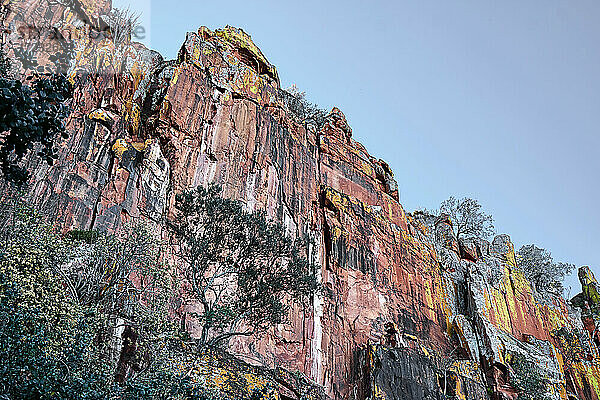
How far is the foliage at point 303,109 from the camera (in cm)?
4717

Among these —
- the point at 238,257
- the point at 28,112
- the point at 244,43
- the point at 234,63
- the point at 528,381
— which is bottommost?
the point at 28,112

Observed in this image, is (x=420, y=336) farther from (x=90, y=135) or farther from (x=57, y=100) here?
(x=57, y=100)

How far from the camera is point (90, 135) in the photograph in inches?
1003

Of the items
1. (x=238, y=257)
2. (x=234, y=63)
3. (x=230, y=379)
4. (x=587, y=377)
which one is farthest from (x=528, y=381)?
(x=234, y=63)

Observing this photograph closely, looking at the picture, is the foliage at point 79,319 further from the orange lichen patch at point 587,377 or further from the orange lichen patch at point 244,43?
the orange lichen patch at point 587,377

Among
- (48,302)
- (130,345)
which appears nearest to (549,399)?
(130,345)

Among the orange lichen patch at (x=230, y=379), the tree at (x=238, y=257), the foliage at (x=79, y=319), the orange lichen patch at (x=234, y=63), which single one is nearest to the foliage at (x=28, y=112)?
the foliage at (x=79, y=319)

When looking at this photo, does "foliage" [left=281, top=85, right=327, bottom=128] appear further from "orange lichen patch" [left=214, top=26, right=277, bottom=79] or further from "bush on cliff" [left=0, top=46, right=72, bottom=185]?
"bush on cliff" [left=0, top=46, right=72, bottom=185]

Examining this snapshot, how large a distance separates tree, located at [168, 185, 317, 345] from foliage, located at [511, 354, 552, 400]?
1997cm

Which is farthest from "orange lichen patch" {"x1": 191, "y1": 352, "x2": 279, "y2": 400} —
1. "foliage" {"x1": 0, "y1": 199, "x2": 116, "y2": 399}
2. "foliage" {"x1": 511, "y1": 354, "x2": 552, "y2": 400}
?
"foliage" {"x1": 511, "y1": 354, "x2": 552, "y2": 400}

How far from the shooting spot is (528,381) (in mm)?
34000

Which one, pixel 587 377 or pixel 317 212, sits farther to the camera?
pixel 587 377

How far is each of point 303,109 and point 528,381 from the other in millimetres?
31821

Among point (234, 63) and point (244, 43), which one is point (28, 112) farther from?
point (244, 43)
